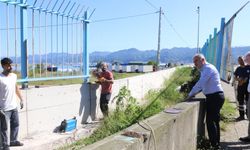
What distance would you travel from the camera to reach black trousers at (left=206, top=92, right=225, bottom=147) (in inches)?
252

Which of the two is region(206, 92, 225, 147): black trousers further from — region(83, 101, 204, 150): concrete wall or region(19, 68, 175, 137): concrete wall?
region(19, 68, 175, 137): concrete wall

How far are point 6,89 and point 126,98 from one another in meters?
5.25

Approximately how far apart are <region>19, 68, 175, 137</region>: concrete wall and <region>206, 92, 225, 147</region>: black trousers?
3.67 metres

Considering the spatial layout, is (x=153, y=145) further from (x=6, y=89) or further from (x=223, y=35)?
(x=223, y=35)

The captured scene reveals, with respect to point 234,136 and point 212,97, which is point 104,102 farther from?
point 212,97

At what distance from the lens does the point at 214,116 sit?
642cm

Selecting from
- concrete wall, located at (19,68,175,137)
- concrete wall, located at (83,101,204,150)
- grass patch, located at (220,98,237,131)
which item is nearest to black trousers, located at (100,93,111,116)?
concrete wall, located at (19,68,175,137)

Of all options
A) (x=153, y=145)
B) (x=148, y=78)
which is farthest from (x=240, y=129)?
(x=148, y=78)

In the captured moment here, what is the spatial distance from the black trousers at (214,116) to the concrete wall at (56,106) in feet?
12.0

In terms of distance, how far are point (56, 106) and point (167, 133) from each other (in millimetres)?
4582

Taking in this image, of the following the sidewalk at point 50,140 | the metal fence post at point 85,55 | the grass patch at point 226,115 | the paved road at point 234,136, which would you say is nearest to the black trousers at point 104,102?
the metal fence post at point 85,55

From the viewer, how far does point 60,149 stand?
6.91 metres

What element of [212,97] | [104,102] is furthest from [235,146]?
[104,102]

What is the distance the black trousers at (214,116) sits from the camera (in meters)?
6.41
